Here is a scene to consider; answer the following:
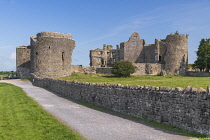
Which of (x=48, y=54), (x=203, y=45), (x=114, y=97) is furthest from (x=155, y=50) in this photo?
(x=114, y=97)

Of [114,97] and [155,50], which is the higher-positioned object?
[155,50]

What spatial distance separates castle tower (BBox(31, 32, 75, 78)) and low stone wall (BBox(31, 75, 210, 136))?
29955mm

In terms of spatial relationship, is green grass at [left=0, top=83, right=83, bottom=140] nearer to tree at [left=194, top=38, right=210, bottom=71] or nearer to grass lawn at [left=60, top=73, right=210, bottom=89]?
grass lawn at [left=60, top=73, right=210, bottom=89]

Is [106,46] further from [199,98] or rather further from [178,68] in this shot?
[199,98]

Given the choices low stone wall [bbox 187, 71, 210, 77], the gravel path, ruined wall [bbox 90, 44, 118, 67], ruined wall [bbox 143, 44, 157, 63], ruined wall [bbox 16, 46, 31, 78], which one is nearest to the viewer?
the gravel path

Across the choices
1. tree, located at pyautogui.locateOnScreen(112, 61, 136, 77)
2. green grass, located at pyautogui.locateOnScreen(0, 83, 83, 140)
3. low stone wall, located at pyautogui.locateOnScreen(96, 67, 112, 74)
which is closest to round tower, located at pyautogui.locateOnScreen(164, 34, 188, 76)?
tree, located at pyautogui.locateOnScreen(112, 61, 136, 77)

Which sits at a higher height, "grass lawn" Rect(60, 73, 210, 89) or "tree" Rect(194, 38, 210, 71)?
"tree" Rect(194, 38, 210, 71)

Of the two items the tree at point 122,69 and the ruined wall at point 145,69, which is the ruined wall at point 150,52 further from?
the tree at point 122,69

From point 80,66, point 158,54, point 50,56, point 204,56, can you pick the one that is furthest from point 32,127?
point 204,56

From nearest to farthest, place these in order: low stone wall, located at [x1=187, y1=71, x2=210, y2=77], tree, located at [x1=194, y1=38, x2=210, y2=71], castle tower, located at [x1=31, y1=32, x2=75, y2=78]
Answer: castle tower, located at [x1=31, y1=32, x2=75, y2=78], low stone wall, located at [x1=187, y1=71, x2=210, y2=77], tree, located at [x1=194, y1=38, x2=210, y2=71]

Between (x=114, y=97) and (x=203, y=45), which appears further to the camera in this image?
(x=203, y=45)

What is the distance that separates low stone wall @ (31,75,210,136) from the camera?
833 cm

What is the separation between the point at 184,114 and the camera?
29.6 feet

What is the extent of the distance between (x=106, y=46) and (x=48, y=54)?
35.2m
